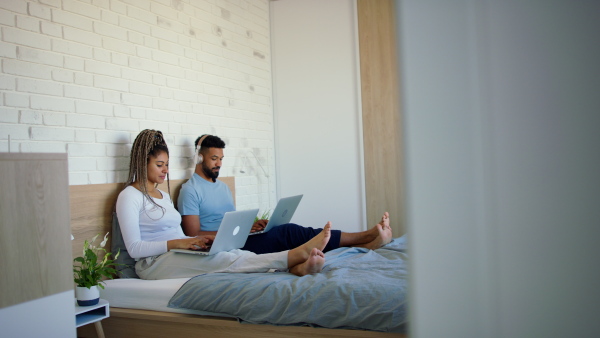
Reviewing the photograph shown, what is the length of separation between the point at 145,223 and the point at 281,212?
90 cm

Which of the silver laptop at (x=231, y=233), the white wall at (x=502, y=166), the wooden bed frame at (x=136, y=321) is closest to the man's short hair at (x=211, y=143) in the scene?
the wooden bed frame at (x=136, y=321)

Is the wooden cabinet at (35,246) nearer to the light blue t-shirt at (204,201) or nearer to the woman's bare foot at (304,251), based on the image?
the woman's bare foot at (304,251)

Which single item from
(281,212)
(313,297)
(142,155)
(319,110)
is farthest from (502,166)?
(319,110)

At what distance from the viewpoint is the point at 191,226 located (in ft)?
12.0

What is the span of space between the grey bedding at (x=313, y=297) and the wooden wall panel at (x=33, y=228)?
30.0 inches

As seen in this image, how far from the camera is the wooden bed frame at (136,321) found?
2322 millimetres

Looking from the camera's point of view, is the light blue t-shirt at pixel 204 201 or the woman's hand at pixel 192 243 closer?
the woman's hand at pixel 192 243

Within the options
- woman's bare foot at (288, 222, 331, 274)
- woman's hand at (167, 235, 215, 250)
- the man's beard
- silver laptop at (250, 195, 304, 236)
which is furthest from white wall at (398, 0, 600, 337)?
the man's beard

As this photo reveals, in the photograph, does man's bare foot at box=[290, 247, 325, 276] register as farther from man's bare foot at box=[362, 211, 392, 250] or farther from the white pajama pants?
man's bare foot at box=[362, 211, 392, 250]

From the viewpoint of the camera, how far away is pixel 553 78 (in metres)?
0.38

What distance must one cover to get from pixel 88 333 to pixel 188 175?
1.48 metres

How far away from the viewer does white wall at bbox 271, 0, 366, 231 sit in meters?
5.11

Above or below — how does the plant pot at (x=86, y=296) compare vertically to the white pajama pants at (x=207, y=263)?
below

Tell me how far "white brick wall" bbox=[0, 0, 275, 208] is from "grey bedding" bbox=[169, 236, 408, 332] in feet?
3.78
